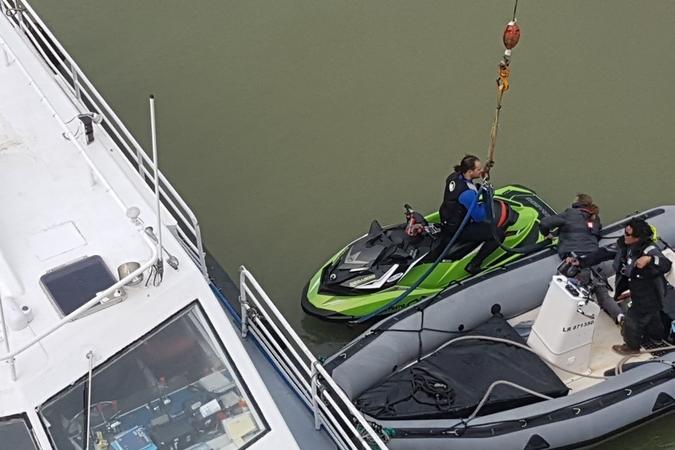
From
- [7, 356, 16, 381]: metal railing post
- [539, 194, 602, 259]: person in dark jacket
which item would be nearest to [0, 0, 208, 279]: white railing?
[7, 356, 16, 381]: metal railing post

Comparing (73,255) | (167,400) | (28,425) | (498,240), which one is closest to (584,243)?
(498,240)

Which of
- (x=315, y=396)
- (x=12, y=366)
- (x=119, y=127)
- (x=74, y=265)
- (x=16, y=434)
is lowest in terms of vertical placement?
(x=315, y=396)

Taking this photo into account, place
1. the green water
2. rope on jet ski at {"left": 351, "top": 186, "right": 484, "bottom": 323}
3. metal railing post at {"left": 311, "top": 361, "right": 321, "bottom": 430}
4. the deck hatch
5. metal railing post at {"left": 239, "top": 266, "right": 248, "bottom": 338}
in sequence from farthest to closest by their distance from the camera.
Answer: the green water < rope on jet ski at {"left": 351, "top": 186, "right": 484, "bottom": 323} < metal railing post at {"left": 239, "top": 266, "right": 248, "bottom": 338} < metal railing post at {"left": 311, "top": 361, "right": 321, "bottom": 430} < the deck hatch

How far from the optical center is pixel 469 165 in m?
6.95

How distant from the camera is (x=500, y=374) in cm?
628

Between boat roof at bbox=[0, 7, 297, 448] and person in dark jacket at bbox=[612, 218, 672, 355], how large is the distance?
10.3ft

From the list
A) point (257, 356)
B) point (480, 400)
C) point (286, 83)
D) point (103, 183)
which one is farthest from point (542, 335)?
point (286, 83)

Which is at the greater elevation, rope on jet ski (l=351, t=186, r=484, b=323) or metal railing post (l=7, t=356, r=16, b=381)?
metal railing post (l=7, t=356, r=16, b=381)

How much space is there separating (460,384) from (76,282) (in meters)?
3.03

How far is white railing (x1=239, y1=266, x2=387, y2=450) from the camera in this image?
17.3ft

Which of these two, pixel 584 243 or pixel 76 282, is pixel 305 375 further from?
pixel 584 243

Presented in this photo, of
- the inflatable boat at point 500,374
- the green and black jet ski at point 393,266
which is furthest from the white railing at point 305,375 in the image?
the green and black jet ski at point 393,266

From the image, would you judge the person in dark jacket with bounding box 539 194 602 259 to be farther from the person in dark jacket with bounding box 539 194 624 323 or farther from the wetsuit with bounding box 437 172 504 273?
the wetsuit with bounding box 437 172 504 273

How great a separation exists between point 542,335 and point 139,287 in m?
3.30
